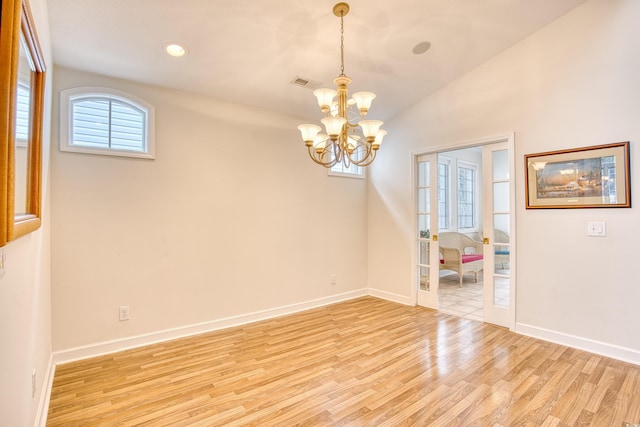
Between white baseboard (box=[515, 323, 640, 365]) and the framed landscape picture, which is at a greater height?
the framed landscape picture

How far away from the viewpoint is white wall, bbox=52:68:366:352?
9.70ft

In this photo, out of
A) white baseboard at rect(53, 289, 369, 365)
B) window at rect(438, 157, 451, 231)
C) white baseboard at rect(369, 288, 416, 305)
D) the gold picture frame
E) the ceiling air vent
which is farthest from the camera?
window at rect(438, 157, 451, 231)

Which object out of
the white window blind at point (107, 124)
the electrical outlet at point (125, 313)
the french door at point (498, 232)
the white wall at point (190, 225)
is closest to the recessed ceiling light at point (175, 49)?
the white wall at point (190, 225)

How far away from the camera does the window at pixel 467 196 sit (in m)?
7.22

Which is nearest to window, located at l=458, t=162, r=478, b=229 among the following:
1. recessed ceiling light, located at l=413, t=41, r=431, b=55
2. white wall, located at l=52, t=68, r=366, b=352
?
white wall, located at l=52, t=68, r=366, b=352

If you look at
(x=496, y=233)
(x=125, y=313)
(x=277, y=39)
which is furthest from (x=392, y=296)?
(x=277, y=39)

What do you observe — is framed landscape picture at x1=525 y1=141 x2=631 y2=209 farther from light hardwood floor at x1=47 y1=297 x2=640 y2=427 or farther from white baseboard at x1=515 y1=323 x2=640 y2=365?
light hardwood floor at x1=47 y1=297 x2=640 y2=427

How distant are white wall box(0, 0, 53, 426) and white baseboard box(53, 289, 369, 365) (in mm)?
551

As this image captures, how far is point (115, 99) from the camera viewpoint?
10.3 ft

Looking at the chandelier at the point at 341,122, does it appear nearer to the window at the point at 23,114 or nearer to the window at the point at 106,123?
the window at the point at 23,114

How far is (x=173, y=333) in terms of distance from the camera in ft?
11.3

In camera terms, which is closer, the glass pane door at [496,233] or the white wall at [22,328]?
the white wall at [22,328]

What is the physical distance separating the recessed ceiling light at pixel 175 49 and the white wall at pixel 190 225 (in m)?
0.60

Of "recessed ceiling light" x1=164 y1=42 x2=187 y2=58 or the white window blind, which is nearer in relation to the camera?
"recessed ceiling light" x1=164 y1=42 x2=187 y2=58
